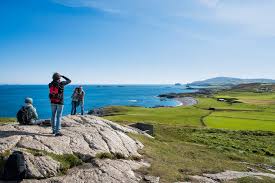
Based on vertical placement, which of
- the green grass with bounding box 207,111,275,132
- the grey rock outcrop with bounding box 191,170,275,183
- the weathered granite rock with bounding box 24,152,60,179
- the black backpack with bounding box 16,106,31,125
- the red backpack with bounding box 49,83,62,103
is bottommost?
the green grass with bounding box 207,111,275,132

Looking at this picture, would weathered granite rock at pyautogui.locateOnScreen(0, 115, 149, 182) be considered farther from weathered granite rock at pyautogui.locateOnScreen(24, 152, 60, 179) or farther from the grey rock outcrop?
the grey rock outcrop

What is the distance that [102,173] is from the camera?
49.0 feet

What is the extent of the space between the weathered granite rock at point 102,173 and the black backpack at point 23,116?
22.0ft

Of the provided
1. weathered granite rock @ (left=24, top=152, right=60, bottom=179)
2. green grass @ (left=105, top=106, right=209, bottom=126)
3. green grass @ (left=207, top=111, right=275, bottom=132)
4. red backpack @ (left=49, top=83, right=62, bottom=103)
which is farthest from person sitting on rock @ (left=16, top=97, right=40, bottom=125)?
green grass @ (left=207, top=111, right=275, bottom=132)

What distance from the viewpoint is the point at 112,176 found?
1480cm

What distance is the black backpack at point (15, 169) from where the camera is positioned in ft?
44.1

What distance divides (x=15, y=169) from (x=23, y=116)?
7.29 metres

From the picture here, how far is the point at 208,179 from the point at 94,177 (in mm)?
6324

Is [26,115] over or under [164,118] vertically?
over

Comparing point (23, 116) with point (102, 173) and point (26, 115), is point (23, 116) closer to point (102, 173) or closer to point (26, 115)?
point (26, 115)

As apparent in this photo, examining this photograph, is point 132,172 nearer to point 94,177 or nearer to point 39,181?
point 94,177

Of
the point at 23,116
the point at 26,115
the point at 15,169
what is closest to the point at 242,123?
the point at 26,115

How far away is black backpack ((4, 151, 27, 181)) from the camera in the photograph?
44.1 ft

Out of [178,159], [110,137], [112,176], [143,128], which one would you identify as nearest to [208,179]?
[178,159]
